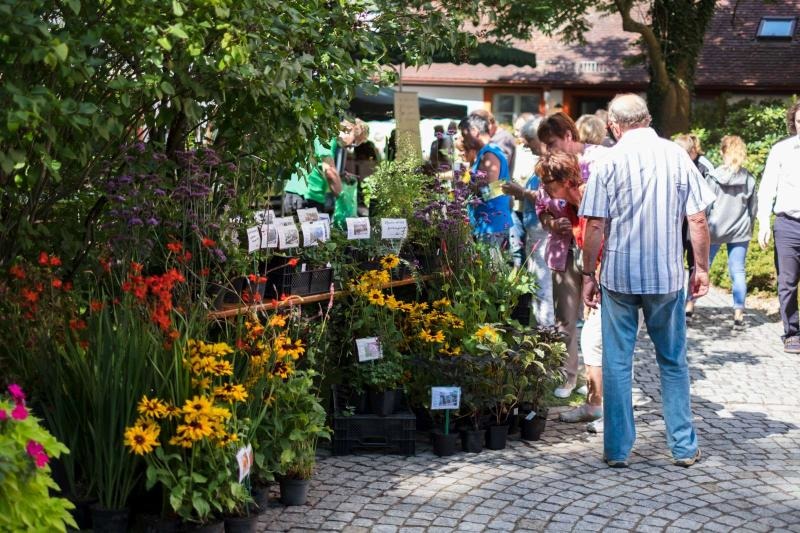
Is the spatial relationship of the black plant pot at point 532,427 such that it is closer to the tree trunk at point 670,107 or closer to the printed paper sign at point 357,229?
the printed paper sign at point 357,229

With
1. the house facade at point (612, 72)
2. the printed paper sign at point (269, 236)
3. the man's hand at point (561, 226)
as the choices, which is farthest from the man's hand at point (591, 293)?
the house facade at point (612, 72)

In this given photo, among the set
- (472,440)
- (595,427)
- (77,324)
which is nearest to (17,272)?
(77,324)

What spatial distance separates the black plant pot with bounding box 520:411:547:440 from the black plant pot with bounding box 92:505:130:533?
2564 millimetres

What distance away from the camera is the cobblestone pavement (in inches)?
195

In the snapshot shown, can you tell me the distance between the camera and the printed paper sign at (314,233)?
6.18 m

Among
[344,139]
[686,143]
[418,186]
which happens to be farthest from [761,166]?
[418,186]

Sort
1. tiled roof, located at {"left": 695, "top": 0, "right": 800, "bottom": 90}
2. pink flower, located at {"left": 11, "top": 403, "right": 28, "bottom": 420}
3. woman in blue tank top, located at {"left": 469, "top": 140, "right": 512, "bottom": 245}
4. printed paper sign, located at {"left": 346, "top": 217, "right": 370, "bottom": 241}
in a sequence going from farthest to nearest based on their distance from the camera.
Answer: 1. tiled roof, located at {"left": 695, "top": 0, "right": 800, "bottom": 90}
2. woman in blue tank top, located at {"left": 469, "top": 140, "right": 512, "bottom": 245}
3. printed paper sign, located at {"left": 346, "top": 217, "right": 370, "bottom": 241}
4. pink flower, located at {"left": 11, "top": 403, "right": 28, "bottom": 420}

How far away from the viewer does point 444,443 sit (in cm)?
597

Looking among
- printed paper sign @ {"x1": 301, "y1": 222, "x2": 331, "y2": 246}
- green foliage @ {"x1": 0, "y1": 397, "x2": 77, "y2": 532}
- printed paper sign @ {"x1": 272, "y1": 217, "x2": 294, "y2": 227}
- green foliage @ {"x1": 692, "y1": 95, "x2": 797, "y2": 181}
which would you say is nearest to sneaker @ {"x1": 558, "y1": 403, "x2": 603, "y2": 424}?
printed paper sign @ {"x1": 301, "y1": 222, "x2": 331, "y2": 246}

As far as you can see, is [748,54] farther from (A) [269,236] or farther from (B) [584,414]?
(A) [269,236]

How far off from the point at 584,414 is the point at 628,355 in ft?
3.55

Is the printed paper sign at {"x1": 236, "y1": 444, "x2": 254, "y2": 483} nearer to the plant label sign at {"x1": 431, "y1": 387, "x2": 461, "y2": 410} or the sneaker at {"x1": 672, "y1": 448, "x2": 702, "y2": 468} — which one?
the plant label sign at {"x1": 431, "y1": 387, "x2": 461, "y2": 410}

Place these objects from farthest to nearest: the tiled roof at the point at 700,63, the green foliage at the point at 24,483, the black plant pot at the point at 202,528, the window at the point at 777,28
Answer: the window at the point at 777,28
the tiled roof at the point at 700,63
the black plant pot at the point at 202,528
the green foliage at the point at 24,483

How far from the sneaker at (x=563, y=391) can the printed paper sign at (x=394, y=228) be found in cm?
161
